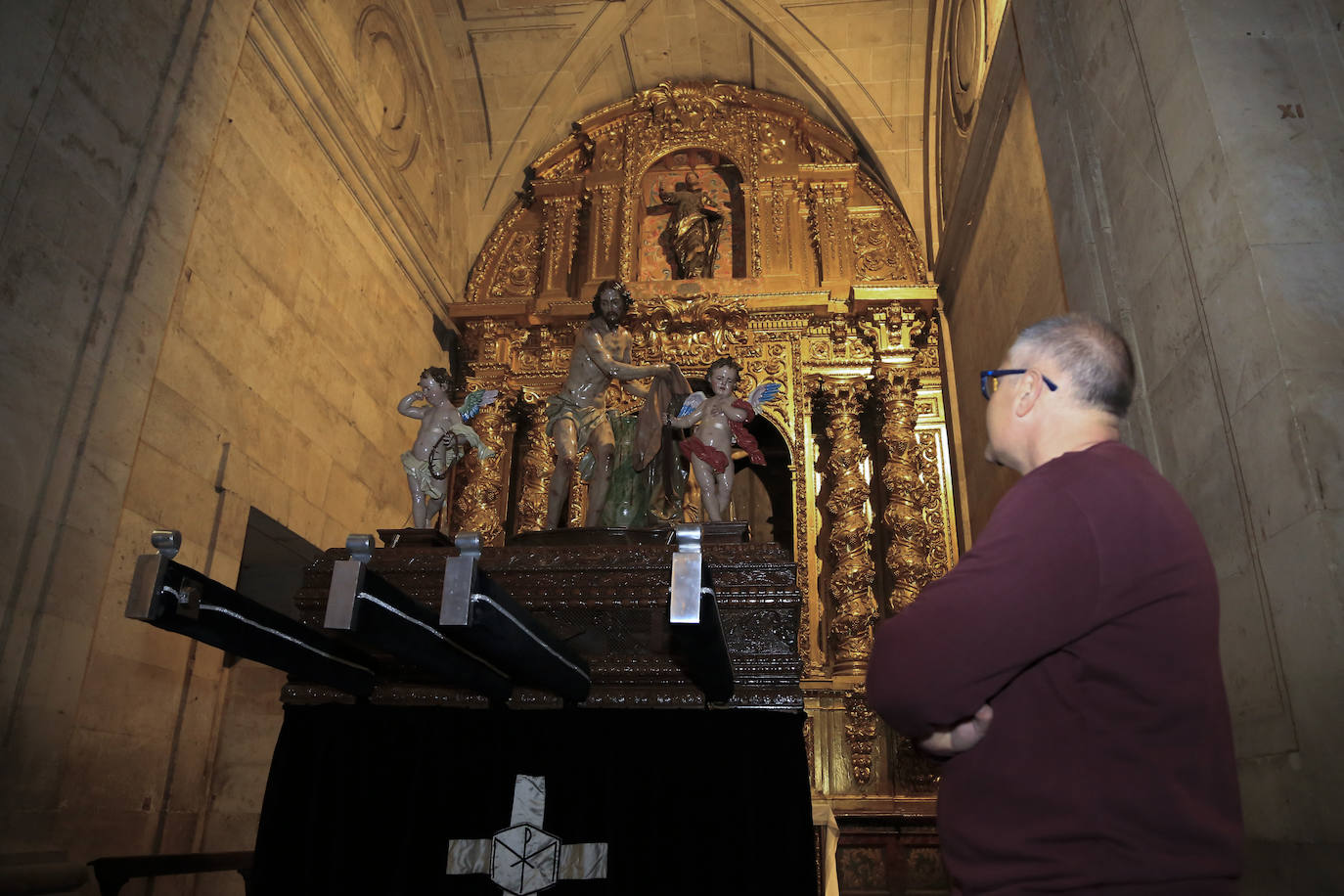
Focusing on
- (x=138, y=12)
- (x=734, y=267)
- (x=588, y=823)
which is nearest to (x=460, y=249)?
(x=734, y=267)

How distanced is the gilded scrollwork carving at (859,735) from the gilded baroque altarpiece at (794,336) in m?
0.01

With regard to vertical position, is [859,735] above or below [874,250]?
below

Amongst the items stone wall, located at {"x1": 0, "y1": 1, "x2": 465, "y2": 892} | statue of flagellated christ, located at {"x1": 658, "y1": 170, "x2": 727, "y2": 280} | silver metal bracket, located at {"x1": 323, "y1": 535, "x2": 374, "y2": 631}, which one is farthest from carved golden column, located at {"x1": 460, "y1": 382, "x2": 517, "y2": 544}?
silver metal bracket, located at {"x1": 323, "y1": 535, "x2": 374, "y2": 631}

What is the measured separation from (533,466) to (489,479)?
463mm

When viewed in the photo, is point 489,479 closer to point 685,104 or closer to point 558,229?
point 558,229

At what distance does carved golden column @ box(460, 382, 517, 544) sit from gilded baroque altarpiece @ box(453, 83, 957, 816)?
0.02 meters

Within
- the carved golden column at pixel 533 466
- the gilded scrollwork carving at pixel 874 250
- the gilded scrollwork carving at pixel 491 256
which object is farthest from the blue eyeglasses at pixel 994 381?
the gilded scrollwork carving at pixel 491 256

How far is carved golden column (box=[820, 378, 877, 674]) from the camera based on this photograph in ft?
25.6

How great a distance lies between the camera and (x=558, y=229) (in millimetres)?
10281

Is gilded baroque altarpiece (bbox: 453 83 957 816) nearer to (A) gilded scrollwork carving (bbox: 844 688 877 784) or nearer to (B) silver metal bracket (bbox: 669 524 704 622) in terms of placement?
(A) gilded scrollwork carving (bbox: 844 688 877 784)

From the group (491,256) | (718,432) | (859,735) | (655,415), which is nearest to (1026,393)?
(718,432)

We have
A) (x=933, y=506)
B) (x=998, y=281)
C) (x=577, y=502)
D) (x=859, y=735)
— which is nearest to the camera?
(x=998, y=281)

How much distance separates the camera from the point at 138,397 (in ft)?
15.6

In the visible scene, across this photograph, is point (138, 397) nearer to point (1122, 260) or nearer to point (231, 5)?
point (231, 5)
